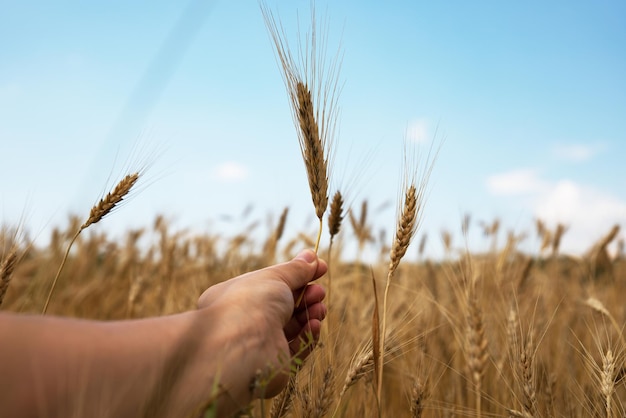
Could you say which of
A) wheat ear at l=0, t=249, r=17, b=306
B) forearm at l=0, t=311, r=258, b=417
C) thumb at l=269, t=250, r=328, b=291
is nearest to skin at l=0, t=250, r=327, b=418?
forearm at l=0, t=311, r=258, b=417

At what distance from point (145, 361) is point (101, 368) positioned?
0.07 m

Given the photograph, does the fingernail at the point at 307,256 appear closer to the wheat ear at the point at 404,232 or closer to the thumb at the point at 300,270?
the thumb at the point at 300,270

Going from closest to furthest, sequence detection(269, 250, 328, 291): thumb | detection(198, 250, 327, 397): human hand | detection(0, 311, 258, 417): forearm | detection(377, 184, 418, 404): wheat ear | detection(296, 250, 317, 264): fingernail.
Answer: detection(0, 311, 258, 417): forearm
detection(198, 250, 327, 397): human hand
detection(377, 184, 418, 404): wheat ear
detection(269, 250, 328, 291): thumb
detection(296, 250, 317, 264): fingernail

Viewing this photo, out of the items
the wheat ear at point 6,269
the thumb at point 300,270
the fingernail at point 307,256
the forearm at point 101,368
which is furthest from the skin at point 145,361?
the wheat ear at point 6,269

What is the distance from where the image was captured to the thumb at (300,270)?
133 cm

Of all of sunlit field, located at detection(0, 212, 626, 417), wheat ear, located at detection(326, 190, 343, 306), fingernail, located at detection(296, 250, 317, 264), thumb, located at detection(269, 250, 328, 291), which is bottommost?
sunlit field, located at detection(0, 212, 626, 417)

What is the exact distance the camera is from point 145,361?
0.92 metres

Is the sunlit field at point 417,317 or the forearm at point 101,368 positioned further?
the sunlit field at point 417,317

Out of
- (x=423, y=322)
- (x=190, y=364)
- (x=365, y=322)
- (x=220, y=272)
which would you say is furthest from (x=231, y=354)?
(x=220, y=272)

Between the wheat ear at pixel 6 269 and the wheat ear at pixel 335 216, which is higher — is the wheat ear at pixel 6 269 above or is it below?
below

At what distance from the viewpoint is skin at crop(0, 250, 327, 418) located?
0.83 metres

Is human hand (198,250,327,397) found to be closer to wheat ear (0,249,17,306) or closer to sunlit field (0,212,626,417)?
sunlit field (0,212,626,417)

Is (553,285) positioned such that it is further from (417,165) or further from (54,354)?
(54,354)

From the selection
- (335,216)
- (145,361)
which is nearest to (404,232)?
(335,216)
